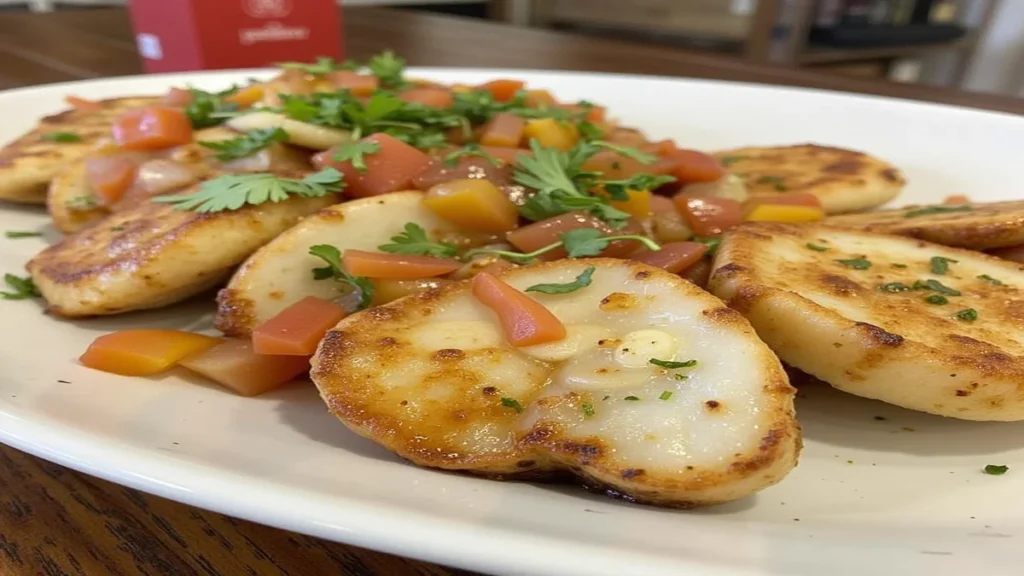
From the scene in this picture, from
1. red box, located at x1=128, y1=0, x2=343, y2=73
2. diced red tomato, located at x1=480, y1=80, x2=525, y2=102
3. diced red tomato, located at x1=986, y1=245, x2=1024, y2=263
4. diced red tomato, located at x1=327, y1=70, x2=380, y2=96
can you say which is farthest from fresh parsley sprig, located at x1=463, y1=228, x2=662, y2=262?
red box, located at x1=128, y1=0, x2=343, y2=73

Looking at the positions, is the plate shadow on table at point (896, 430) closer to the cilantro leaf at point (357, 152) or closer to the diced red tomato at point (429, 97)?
the cilantro leaf at point (357, 152)

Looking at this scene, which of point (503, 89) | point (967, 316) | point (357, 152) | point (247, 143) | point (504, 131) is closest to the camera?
point (967, 316)

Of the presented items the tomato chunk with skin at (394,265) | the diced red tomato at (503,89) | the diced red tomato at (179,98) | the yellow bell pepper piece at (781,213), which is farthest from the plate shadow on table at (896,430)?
the diced red tomato at (179,98)

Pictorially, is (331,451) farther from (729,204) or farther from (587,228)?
(729,204)

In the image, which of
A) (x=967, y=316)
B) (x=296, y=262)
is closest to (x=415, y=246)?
(x=296, y=262)

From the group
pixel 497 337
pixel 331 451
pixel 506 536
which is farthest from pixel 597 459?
pixel 331 451

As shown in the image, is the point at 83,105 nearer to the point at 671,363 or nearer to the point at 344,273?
the point at 344,273
